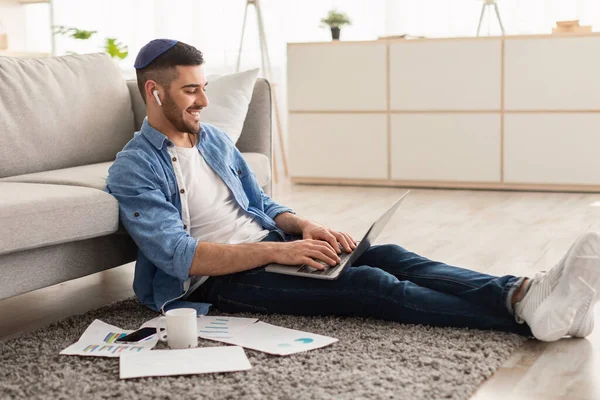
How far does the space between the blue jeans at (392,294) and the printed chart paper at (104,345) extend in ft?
0.98

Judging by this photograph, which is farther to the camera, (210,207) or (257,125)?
(257,125)

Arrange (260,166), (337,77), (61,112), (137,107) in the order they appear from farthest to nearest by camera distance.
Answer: (337,77) → (137,107) → (260,166) → (61,112)

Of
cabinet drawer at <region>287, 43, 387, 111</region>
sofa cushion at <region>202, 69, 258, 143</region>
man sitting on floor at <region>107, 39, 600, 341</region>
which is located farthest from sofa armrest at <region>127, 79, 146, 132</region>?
cabinet drawer at <region>287, 43, 387, 111</region>

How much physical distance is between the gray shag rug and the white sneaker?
0.10 metres

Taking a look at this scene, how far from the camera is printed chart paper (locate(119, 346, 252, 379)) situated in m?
1.93

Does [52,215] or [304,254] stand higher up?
[52,215]

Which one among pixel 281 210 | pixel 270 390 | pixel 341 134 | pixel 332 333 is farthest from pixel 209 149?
pixel 341 134

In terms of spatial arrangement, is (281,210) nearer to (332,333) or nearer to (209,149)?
(209,149)

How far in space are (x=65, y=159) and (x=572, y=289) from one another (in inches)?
75.7

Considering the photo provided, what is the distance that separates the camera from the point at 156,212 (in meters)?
2.26

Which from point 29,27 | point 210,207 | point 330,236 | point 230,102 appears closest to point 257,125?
point 230,102

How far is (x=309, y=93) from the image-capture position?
18.4ft

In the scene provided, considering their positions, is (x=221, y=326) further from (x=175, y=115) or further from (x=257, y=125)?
(x=257, y=125)

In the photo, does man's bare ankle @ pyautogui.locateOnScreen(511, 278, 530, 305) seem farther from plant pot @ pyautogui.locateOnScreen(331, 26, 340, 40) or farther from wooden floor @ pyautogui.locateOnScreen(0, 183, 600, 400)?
plant pot @ pyautogui.locateOnScreen(331, 26, 340, 40)
